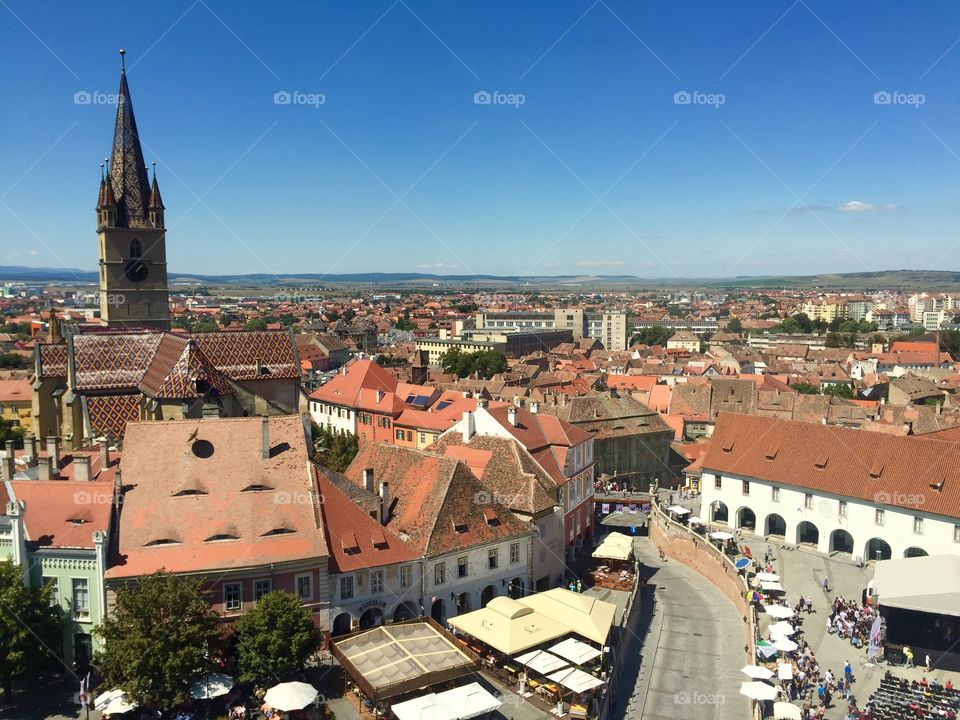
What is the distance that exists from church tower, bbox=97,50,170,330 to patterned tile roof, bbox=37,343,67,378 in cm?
664

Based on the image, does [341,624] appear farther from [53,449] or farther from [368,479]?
[53,449]

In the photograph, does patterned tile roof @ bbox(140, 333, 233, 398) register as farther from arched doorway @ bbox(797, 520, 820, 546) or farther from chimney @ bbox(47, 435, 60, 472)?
arched doorway @ bbox(797, 520, 820, 546)

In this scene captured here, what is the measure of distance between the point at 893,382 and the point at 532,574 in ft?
302

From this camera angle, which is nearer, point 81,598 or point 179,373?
point 81,598

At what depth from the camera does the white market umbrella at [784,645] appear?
35.8 m

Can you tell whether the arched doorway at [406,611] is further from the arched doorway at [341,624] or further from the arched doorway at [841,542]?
the arched doorway at [841,542]

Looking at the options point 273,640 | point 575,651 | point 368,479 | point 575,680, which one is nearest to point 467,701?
point 575,680

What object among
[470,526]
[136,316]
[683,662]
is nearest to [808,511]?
[683,662]

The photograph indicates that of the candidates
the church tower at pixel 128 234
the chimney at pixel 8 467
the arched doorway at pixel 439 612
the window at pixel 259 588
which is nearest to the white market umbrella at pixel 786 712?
the arched doorway at pixel 439 612

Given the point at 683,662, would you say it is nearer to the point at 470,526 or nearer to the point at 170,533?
the point at 470,526

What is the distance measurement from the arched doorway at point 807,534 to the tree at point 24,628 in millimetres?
43423

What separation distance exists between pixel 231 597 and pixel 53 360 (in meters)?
30.7

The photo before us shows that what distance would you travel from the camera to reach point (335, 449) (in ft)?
196

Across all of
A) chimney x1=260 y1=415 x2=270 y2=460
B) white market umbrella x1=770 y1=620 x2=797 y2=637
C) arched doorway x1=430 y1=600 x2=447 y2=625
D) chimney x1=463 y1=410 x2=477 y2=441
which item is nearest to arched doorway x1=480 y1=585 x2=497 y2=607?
arched doorway x1=430 y1=600 x2=447 y2=625
